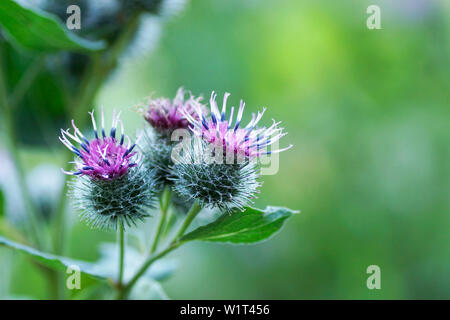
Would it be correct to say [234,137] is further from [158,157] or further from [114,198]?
[114,198]

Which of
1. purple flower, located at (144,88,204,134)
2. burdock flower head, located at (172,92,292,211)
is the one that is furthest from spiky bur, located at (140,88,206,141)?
burdock flower head, located at (172,92,292,211)

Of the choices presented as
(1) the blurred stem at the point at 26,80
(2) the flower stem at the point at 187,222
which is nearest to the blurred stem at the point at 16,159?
(1) the blurred stem at the point at 26,80

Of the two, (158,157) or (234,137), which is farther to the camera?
(158,157)

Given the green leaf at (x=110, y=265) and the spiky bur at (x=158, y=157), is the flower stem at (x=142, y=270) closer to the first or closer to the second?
the green leaf at (x=110, y=265)

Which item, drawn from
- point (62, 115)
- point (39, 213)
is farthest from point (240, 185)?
point (39, 213)

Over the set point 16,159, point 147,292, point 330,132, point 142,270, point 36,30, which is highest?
point 330,132

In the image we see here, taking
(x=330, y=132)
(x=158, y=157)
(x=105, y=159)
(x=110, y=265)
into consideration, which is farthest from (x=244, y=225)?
(x=330, y=132)
